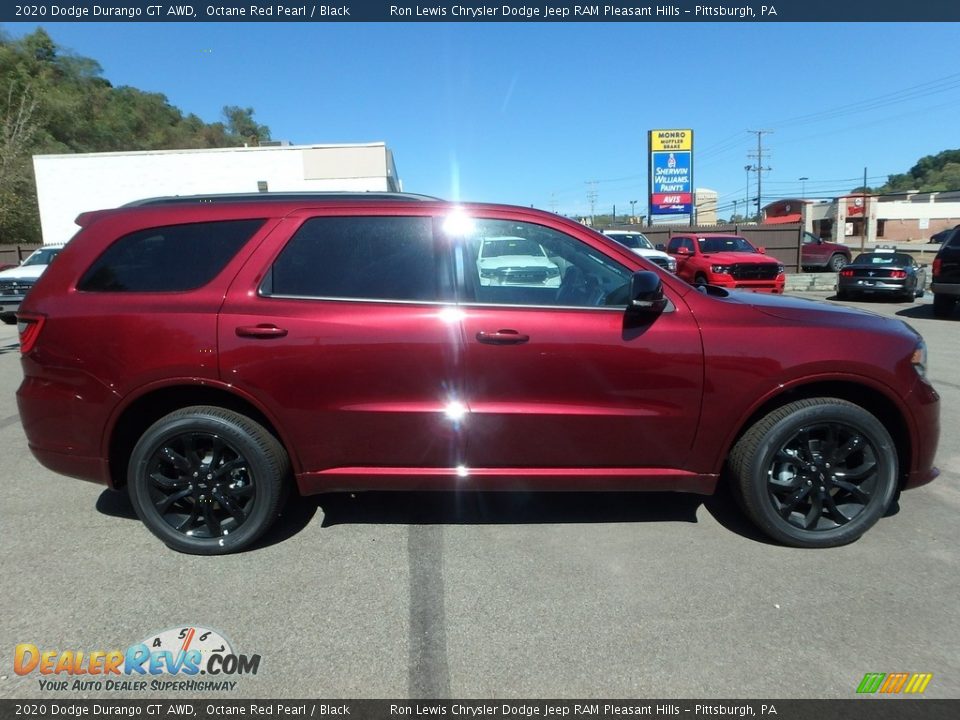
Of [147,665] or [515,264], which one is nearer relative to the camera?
[147,665]

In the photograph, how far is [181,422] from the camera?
3305 millimetres

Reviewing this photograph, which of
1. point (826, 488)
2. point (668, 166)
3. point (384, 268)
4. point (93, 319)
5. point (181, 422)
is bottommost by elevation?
point (826, 488)

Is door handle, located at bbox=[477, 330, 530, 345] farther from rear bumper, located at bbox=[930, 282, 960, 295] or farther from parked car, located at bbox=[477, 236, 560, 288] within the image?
rear bumper, located at bbox=[930, 282, 960, 295]

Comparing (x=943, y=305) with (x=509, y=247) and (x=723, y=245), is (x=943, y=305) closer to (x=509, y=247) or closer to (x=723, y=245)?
(x=723, y=245)

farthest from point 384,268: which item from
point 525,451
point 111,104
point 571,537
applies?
point 111,104

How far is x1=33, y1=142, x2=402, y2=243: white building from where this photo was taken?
32531 mm

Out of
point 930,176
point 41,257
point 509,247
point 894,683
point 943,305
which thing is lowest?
Result: point 894,683

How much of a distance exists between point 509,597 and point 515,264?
6.26 feet

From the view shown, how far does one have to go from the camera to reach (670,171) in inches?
1204

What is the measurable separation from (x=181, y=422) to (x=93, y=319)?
0.69 m

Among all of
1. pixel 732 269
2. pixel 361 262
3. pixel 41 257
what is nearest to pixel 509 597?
pixel 361 262

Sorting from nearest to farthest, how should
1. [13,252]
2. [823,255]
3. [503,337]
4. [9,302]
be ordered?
[503,337]
[9,302]
[823,255]
[13,252]

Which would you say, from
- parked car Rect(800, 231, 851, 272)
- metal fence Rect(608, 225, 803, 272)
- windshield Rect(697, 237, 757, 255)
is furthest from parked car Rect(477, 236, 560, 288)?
parked car Rect(800, 231, 851, 272)

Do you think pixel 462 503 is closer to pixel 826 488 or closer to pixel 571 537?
pixel 571 537
